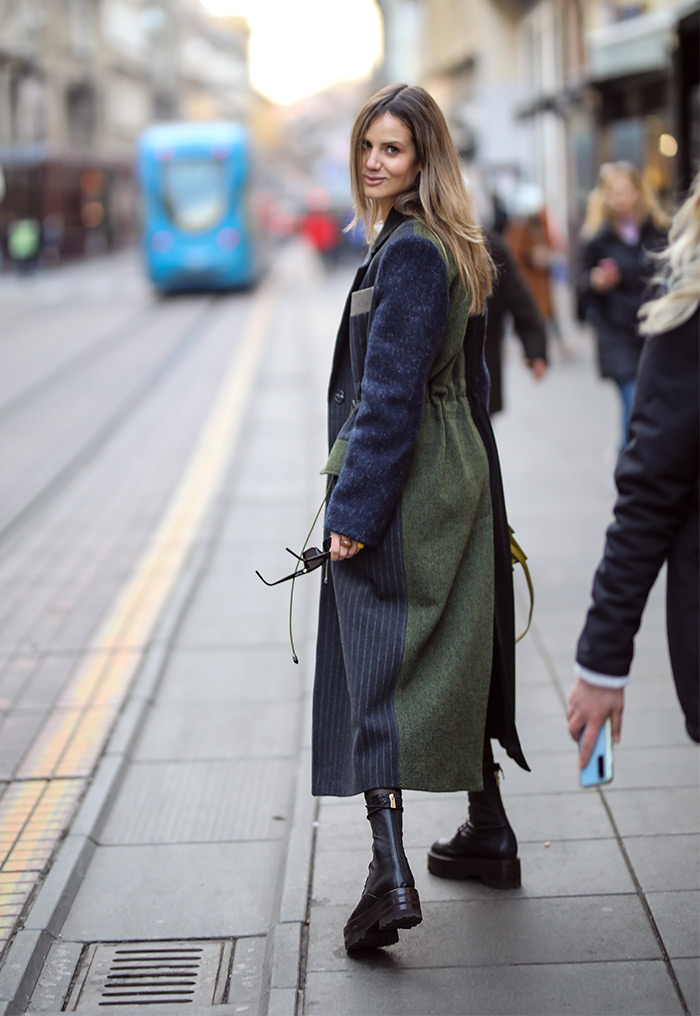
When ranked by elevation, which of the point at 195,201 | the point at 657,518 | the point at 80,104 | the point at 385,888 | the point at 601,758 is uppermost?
the point at 80,104

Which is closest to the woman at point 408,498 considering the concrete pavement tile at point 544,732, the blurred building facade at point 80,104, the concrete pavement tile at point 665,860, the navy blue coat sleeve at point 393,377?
the navy blue coat sleeve at point 393,377

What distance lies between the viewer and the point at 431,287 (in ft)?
9.11

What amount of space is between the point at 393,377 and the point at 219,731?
214 cm

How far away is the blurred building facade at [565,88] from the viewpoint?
31.7 feet

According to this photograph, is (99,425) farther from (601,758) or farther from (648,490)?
(648,490)

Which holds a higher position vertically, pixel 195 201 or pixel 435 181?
pixel 195 201

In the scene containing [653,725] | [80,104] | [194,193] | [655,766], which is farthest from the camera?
[80,104]

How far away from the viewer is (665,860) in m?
3.38

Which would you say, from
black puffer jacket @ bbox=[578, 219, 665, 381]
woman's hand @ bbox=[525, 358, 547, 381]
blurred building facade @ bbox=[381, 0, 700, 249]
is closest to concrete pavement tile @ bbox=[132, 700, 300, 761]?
woman's hand @ bbox=[525, 358, 547, 381]

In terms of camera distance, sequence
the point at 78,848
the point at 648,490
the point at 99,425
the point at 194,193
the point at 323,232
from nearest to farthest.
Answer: the point at 648,490 → the point at 78,848 → the point at 99,425 → the point at 194,193 → the point at 323,232

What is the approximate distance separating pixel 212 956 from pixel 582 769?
50.2 inches

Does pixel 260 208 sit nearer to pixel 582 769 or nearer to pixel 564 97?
pixel 564 97

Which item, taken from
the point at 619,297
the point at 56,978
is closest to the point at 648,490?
the point at 56,978

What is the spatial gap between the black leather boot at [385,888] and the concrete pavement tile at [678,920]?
585 mm
